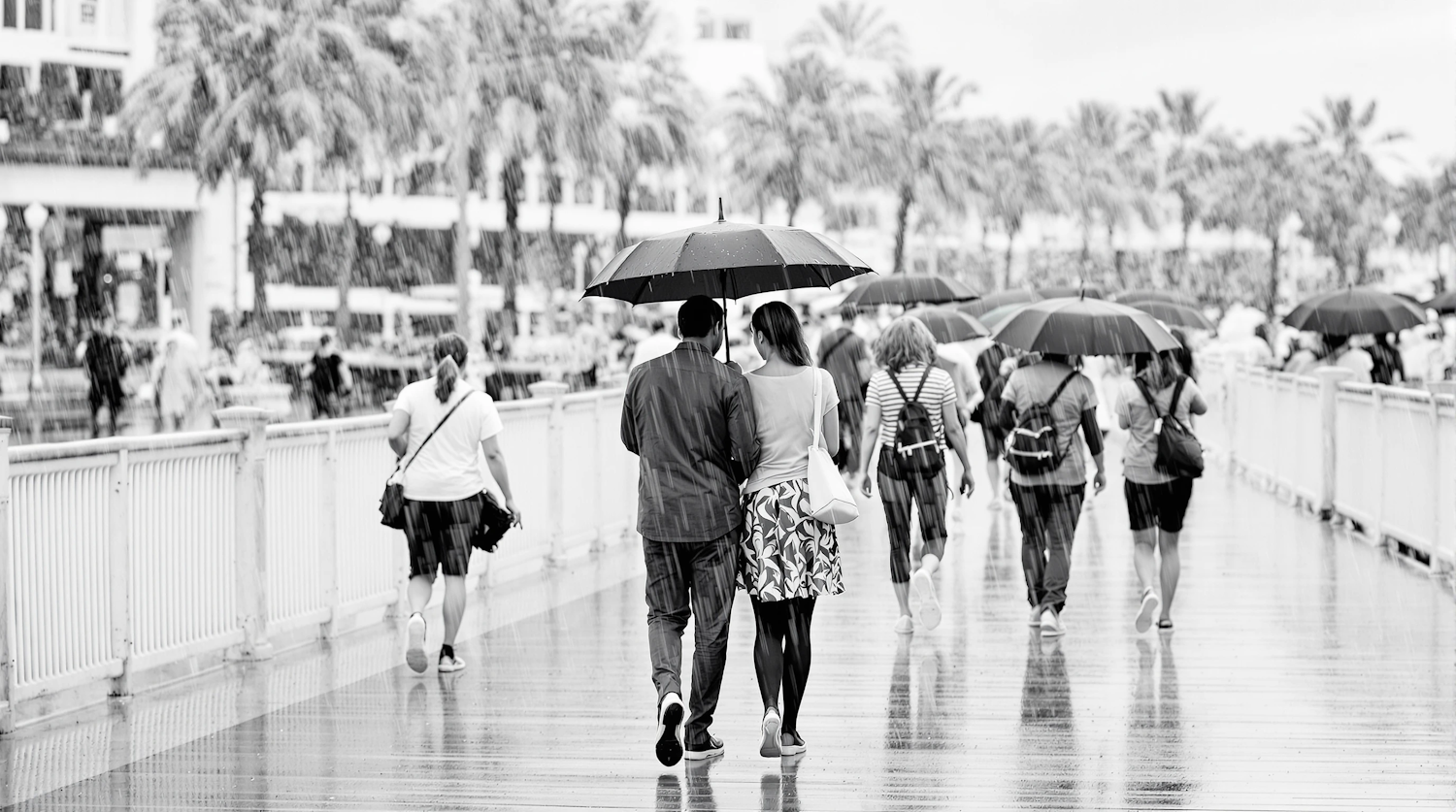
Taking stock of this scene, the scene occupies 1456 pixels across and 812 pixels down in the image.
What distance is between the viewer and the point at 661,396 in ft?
20.8

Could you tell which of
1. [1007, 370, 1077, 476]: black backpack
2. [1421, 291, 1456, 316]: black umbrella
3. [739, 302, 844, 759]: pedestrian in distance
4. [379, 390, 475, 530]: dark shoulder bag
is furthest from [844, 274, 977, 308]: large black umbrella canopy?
[739, 302, 844, 759]: pedestrian in distance

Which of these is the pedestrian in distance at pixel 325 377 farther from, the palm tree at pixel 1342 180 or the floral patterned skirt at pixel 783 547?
the palm tree at pixel 1342 180

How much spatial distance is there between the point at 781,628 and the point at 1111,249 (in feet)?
249

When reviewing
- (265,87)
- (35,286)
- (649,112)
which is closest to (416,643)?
(35,286)

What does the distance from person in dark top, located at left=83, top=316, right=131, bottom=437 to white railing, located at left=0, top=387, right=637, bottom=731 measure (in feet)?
47.8

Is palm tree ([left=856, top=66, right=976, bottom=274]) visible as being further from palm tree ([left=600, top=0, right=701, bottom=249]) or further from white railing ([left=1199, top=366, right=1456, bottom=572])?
white railing ([left=1199, top=366, right=1456, bottom=572])

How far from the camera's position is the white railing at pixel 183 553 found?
24.4ft

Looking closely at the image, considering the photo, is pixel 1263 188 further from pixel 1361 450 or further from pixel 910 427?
pixel 910 427

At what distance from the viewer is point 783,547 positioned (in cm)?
641

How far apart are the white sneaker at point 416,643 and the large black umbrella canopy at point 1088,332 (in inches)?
136

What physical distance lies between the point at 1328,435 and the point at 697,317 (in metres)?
10.9

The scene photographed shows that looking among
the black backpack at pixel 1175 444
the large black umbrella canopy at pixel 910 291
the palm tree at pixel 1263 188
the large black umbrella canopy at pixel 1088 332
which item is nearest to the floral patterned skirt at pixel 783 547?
the large black umbrella canopy at pixel 1088 332

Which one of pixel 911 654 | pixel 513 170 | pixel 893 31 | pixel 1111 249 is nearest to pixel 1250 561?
pixel 911 654

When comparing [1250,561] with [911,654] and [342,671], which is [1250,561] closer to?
[911,654]
